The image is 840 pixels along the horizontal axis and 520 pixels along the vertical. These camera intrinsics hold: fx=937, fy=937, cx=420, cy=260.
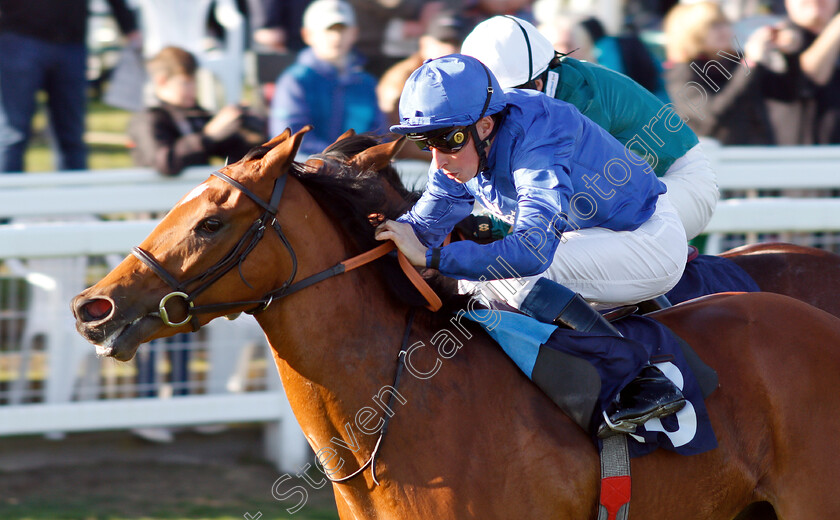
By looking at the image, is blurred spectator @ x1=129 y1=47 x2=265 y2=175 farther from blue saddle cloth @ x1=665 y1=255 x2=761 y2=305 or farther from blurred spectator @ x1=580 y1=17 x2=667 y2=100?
blue saddle cloth @ x1=665 y1=255 x2=761 y2=305

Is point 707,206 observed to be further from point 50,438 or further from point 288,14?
point 288,14

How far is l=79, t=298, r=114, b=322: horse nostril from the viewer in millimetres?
2387

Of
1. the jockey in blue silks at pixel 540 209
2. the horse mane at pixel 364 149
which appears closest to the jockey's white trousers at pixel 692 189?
the jockey in blue silks at pixel 540 209

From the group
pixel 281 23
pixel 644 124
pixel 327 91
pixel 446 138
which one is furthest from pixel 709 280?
pixel 281 23

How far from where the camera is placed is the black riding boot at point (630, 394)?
102 inches

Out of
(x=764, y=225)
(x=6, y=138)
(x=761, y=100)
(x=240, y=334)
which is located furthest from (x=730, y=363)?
(x=6, y=138)

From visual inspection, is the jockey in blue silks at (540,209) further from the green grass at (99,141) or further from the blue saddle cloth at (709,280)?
the green grass at (99,141)

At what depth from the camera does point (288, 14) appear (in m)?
6.66

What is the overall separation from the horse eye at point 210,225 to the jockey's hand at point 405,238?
44 cm

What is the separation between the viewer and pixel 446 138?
257 cm

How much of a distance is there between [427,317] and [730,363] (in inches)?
36.9

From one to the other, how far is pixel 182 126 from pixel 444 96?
299 cm

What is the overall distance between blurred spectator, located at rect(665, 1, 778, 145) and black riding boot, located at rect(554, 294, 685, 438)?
10.3 ft

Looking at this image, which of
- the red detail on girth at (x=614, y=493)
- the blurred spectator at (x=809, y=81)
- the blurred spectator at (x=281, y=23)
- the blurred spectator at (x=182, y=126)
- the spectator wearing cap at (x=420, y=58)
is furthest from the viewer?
the blurred spectator at (x=281, y=23)
